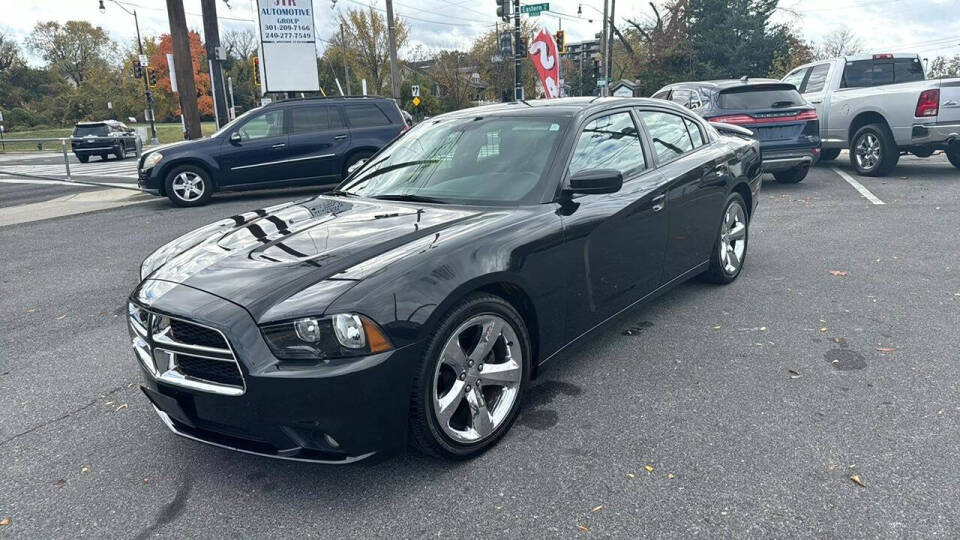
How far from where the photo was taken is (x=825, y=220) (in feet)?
25.4

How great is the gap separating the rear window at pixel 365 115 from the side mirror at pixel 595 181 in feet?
29.4

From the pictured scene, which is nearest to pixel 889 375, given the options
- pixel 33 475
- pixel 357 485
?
pixel 357 485

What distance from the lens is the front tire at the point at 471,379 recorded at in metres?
2.64

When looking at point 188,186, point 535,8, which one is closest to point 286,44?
point 535,8

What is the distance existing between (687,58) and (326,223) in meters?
38.6

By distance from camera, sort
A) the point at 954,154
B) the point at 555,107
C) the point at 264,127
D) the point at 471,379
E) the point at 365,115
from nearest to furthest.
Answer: the point at 471,379 → the point at 555,107 → the point at 954,154 → the point at 264,127 → the point at 365,115

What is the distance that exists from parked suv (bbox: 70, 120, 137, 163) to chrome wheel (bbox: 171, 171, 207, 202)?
60.8 feet

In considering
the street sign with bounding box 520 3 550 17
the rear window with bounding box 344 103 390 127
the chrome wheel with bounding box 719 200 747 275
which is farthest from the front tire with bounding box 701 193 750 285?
the street sign with bounding box 520 3 550 17

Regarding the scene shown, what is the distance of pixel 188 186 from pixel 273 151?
1.49 m

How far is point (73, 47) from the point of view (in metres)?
71.2

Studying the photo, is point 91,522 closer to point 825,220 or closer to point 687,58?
point 825,220

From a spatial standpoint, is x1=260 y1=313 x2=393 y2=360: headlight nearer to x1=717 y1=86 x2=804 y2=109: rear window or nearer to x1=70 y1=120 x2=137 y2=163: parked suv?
x1=717 y1=86 x2=804 y2=109: rear window

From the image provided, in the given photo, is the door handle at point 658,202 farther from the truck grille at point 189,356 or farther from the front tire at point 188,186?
the front tire at point 188,186

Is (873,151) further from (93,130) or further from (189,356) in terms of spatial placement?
(93,130)
